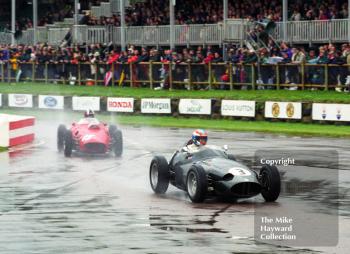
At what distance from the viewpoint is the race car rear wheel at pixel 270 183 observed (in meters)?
20.2

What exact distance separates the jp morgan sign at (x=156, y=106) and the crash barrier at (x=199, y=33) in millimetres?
5865

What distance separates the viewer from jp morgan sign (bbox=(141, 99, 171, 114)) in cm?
4347

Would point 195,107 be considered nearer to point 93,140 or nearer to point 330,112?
point 330,112

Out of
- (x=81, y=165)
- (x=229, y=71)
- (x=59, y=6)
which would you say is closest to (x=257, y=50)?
(x=229, y=71)

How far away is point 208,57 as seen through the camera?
150 feet

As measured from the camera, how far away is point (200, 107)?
139ft

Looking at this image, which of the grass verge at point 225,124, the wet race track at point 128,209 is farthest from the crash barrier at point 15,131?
the grass verge at point 225,124

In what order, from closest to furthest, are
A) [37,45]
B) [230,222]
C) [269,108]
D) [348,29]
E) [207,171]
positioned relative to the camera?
[230,222], [207,171], [269,108], [348,29], [37,45]

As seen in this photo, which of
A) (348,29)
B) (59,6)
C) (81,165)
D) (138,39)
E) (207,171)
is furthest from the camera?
(59,6)

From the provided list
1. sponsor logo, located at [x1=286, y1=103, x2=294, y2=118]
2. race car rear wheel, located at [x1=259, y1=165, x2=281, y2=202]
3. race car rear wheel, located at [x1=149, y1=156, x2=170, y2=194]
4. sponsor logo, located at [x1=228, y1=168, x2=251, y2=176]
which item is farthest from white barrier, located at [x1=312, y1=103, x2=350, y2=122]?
sponsor logo, located at [x1=228, y1=168, x2=251, y2=176]

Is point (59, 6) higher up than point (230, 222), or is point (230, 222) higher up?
point (59, 6)

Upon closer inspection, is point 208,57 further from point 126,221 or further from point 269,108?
point 126,221

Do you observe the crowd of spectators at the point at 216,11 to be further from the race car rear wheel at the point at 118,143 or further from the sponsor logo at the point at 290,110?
the race car rear wheel at the point at 118,143

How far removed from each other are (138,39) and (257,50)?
9.84 metres
